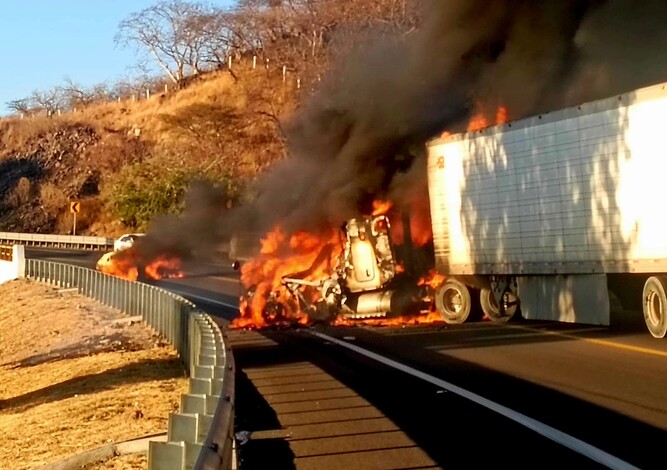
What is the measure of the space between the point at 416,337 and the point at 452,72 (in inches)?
418

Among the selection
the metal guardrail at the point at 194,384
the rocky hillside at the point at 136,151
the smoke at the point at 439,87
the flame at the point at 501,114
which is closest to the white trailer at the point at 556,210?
the smoke at the point at 439,87

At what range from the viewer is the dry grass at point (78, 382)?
13.1 m

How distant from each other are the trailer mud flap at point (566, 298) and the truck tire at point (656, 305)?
87 centimetres

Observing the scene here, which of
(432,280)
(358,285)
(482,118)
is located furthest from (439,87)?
(358,285)

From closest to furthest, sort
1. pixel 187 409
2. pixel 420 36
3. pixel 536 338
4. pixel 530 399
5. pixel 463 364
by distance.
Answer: pixel 187 409 → pixel 530 399 → pixel 463 364 → pixel 536 338 → pixel 420 36

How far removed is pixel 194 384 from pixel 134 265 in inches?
1210

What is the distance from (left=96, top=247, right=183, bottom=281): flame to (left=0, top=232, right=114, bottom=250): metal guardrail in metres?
26.3

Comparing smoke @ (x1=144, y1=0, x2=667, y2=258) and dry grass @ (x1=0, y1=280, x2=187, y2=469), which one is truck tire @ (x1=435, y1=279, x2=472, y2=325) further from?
dry grass @ (x1=0, y1=280, x2=187, y2=469)

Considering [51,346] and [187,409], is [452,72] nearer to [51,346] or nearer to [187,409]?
[51,346]

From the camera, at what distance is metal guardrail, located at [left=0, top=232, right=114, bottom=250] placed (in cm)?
6800

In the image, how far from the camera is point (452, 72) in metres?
29.1

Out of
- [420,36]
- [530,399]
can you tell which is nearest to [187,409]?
[530,399]

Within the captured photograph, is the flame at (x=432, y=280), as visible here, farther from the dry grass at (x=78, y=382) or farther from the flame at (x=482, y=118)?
the dry grass at (x=78, y=382)

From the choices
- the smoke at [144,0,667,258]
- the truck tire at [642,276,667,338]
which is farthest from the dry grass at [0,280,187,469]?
the truck tire at [642,276,667,338]
